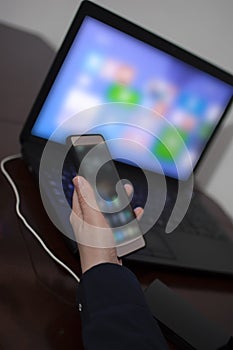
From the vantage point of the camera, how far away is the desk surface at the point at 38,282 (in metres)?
0.45

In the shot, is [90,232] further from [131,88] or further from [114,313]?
[131,88]

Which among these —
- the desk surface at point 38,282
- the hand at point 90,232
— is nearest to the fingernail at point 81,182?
the hand at point 90,232

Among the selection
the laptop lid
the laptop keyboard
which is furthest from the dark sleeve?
the laptop lid

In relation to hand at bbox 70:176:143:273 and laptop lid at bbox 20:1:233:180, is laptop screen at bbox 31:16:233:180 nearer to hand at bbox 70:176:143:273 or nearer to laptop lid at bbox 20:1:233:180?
laptop lid at bbox 20:1:233:180

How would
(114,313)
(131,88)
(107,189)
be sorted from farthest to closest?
(131,88) < (107,189) < (114,313)

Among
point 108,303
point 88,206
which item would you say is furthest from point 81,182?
point 108,303

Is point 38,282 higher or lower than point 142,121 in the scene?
lower

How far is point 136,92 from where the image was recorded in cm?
73

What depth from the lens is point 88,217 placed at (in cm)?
51

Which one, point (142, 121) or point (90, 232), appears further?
point (142, 121)

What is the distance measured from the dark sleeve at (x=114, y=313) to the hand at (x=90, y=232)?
19 millimetres

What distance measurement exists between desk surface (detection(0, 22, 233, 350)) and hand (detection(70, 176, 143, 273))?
0.05m

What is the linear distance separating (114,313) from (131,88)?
0.40 metres

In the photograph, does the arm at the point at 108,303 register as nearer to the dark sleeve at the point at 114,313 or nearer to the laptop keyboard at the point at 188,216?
the dark sleeve at the point at 114,313
